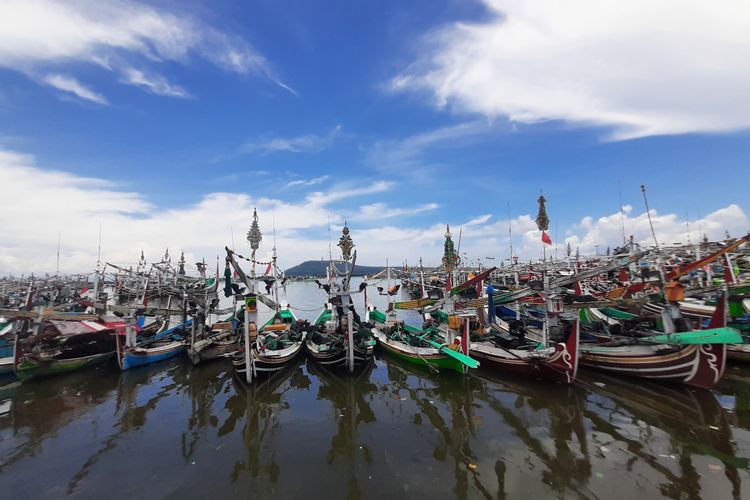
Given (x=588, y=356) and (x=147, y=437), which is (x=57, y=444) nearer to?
(x=147, y=437)

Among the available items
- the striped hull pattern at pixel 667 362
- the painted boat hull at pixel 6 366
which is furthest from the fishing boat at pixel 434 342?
the painted boat hull at pixel 6 366

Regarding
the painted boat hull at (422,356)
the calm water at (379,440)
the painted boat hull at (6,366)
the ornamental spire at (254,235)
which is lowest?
the calm water at (379,440)

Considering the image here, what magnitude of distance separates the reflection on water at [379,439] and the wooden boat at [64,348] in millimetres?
1059

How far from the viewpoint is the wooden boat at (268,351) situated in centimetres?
1670

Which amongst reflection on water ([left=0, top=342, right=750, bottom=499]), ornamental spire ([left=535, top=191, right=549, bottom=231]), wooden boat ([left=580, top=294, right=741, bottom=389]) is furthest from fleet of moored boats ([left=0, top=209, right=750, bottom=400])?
ornamental spire ([left=535, top=191, right=549, bottom=231])

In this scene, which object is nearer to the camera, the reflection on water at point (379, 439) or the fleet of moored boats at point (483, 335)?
the reflection on water at point (379, 439)

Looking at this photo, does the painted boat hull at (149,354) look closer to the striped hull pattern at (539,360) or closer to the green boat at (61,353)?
the green boat at (61,353)

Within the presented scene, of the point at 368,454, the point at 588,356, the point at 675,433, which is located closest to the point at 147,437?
the point at 368,454

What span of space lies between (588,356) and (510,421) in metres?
7.61

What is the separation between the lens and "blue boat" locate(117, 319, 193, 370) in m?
19.2

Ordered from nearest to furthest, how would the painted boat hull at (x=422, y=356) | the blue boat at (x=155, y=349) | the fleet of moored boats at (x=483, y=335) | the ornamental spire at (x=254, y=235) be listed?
the fleet of moored boats at (x=483, y=335), the painted boat hull at (x=422, y=356), the blue boat at (x=155, y=349), the ornamental spire at (x=254, y=235)

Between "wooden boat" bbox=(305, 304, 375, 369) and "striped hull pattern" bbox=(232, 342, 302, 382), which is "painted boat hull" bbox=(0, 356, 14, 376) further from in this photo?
"wooden boat" bbox=(305, 304, 375, 369)

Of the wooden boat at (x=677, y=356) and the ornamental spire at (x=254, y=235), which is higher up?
the ornamental spire at (x=254, y=235)

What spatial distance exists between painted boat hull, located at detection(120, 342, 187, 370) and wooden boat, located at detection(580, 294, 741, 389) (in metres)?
24.7
